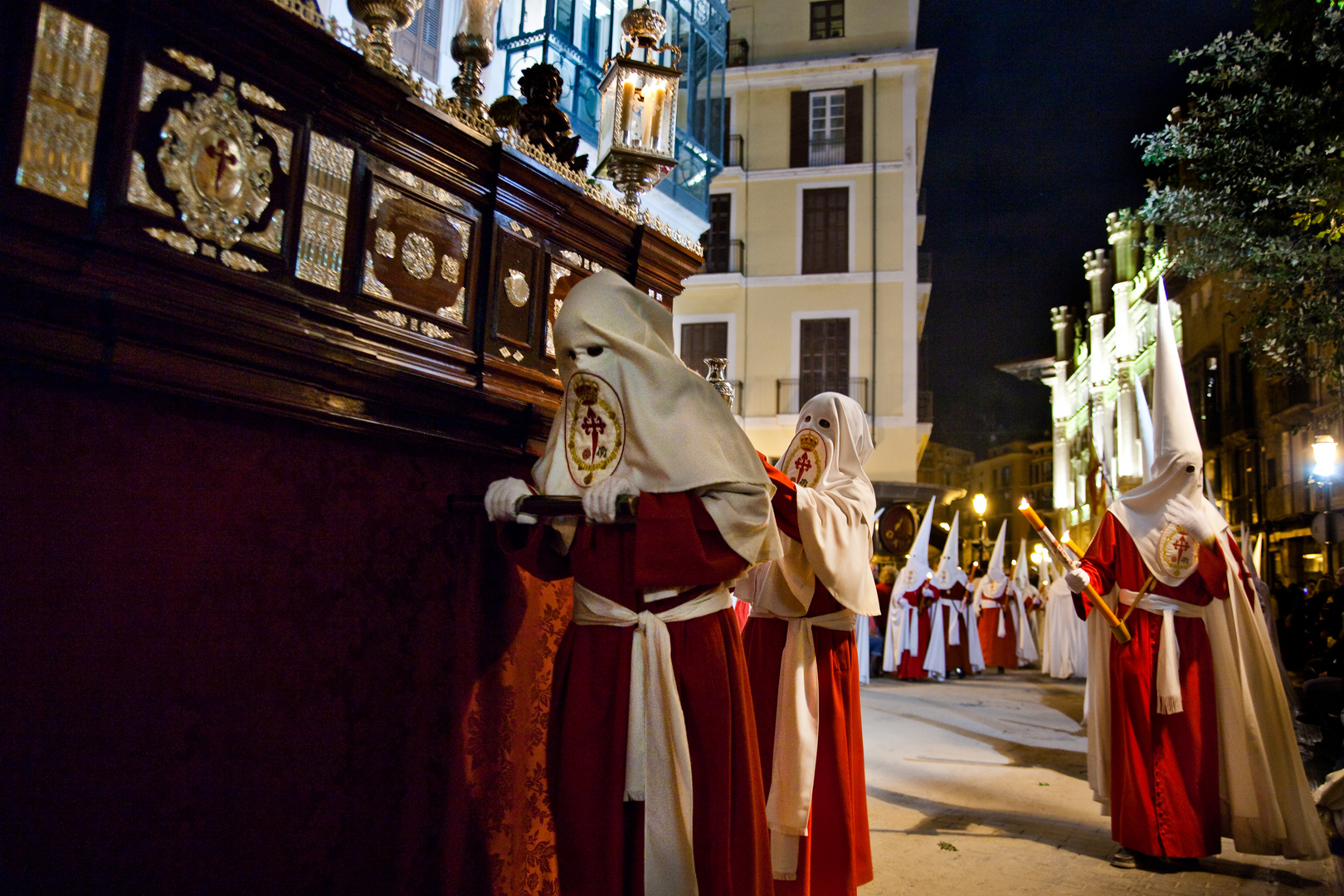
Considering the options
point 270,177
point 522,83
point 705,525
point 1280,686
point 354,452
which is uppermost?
point 522,83

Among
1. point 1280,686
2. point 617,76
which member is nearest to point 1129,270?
point 1280,686

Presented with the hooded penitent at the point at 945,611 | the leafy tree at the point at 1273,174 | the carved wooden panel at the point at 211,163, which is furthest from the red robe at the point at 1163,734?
the hooded penitent at the point at 945,611

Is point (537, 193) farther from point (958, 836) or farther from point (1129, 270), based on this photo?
point (1129, 270)

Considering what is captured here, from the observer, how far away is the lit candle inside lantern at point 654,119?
3.59m

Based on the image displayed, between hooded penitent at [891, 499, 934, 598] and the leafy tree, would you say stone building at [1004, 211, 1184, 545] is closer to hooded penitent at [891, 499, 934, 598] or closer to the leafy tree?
hooded penitent at [891, 499, 934, 598]

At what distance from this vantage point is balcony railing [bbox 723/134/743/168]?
21.4 m

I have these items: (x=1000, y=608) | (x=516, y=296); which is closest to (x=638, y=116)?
(x=516, y=296)

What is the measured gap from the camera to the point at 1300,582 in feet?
60.3

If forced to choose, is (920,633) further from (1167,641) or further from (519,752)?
(519,752)

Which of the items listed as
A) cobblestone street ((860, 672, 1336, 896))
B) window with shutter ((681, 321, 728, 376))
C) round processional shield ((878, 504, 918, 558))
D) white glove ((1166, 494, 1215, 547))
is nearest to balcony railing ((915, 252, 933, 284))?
window with shutter ((681, 321, 728, 376))

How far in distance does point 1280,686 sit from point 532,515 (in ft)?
15.6

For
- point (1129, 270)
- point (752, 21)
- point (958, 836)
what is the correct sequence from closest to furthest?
1. point (958, 836)
2. point (752, 21)
3. point (1129, 270)

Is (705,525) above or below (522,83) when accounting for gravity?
below

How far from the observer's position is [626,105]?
11.8 feet
